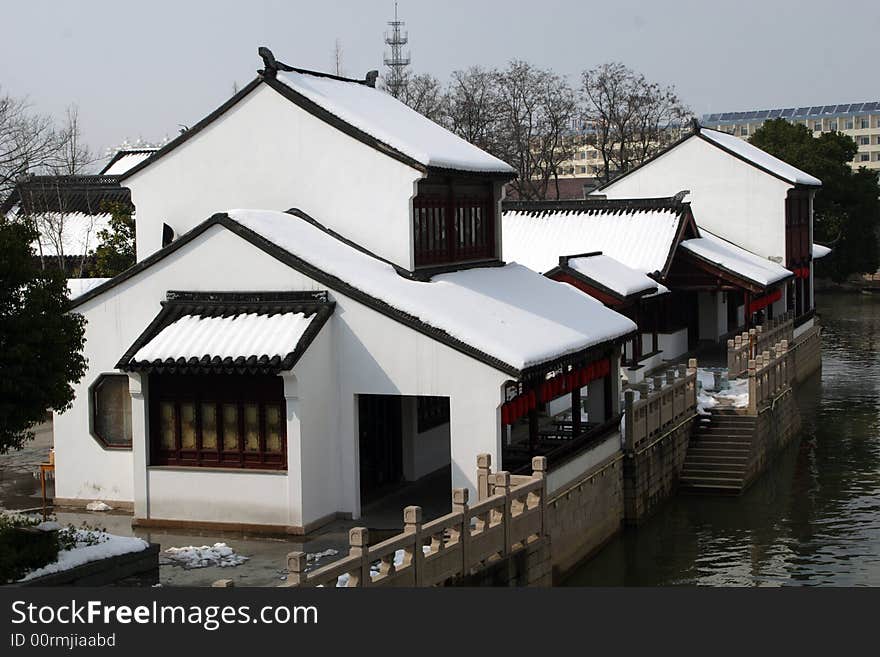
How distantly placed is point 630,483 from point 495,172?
7176 millimetres

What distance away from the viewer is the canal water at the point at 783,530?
2542cm

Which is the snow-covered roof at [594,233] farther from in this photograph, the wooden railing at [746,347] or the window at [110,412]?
the window at [110,412]

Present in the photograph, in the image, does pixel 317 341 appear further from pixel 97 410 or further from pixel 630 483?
pixel 630 483

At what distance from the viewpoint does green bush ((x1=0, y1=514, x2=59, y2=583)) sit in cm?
1636

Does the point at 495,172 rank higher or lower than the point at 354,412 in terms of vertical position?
higher

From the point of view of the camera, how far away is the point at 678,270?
152 feet

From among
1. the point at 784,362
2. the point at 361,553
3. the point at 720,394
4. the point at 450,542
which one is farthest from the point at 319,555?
the point at 784,362

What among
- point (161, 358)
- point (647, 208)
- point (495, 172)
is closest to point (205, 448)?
point (161, 358)

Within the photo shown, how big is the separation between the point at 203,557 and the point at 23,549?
399cm

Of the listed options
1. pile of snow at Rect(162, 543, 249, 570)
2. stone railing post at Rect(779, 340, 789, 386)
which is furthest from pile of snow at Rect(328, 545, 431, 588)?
stone railing post at Rect(779, 340, 789, 386)

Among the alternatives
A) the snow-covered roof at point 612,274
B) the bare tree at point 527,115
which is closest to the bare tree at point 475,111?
the bare tree at point 527,115

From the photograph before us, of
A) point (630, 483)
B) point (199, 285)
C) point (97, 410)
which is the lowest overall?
point (630, 483)

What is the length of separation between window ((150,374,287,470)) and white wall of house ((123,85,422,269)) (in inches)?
167

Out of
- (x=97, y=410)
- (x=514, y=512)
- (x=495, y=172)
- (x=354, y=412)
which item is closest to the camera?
(x=514, y=512)
